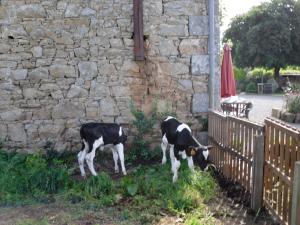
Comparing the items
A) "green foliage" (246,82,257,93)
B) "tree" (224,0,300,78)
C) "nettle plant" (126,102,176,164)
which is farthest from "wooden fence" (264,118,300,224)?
"tree" (224,0,300,78)

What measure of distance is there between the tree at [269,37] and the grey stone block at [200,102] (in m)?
25.6

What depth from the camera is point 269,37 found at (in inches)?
1260

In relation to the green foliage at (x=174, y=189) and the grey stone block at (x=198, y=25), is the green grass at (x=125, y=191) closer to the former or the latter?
the green foliage at (x=174, y=189)

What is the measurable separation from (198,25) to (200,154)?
2.72 m

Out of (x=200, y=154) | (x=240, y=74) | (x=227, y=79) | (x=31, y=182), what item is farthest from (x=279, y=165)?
(x=240, y=74)

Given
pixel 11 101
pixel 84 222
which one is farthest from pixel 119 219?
pixel 11 101

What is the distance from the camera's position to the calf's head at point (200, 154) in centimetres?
579

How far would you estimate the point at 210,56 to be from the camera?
24.5 feet

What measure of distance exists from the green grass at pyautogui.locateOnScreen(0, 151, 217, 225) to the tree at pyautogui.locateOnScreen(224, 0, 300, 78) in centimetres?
2760

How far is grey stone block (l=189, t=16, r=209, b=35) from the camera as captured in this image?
739 cm

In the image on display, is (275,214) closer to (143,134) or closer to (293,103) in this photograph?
(143,134)

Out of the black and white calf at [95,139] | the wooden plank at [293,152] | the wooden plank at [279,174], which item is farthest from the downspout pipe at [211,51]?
the wooden plank at [293,152]

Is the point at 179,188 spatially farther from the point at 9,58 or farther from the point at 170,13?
the point at 9,58

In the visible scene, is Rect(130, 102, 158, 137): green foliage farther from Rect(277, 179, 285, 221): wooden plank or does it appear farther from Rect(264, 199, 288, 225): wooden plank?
Rect(277, 179, 285, 221): wooden plank
